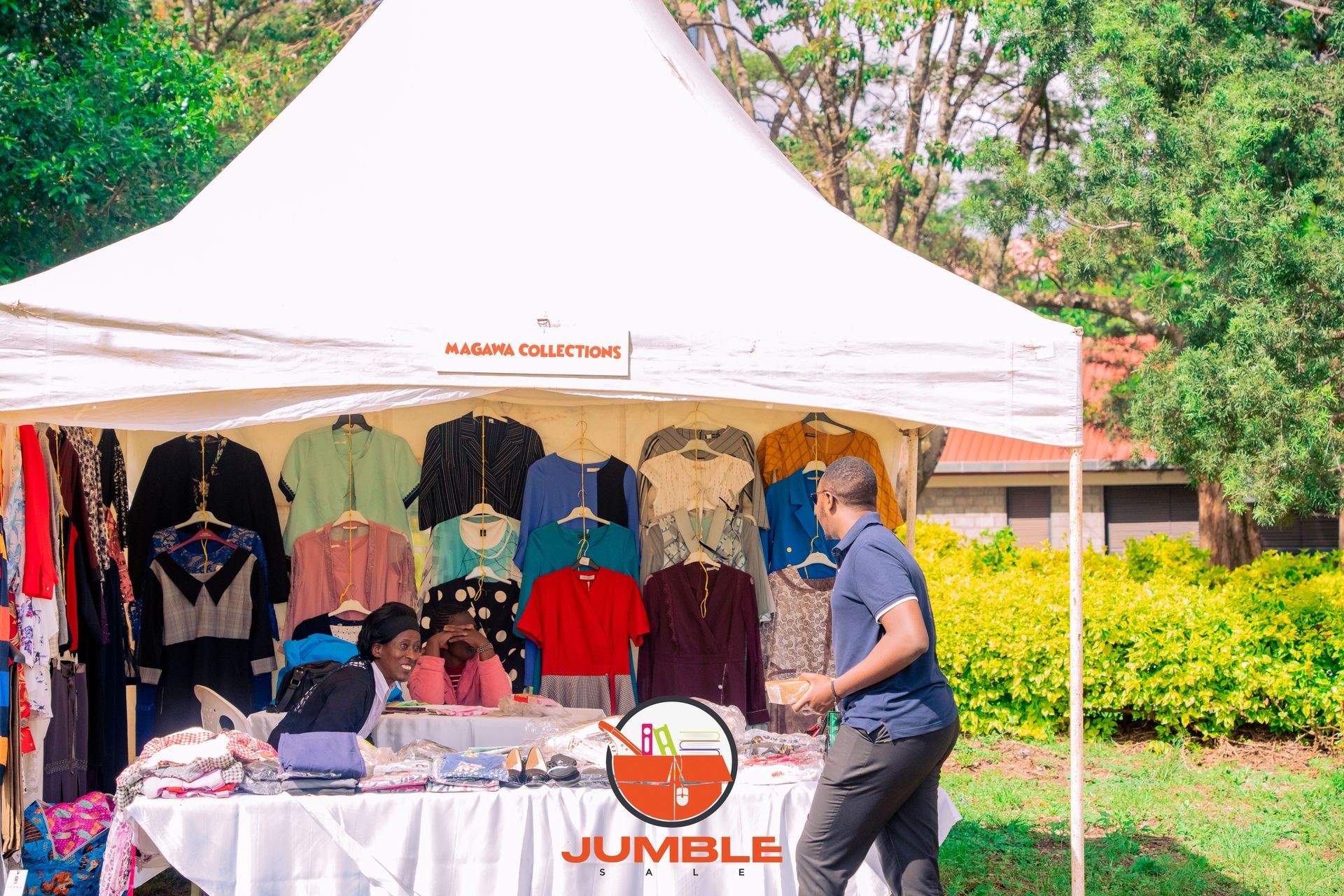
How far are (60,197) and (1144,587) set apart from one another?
801cm

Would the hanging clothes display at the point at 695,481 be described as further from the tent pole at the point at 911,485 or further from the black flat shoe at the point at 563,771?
the black flat shoe at the point at 563,771

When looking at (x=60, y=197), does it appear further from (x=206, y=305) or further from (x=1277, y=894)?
(x=1277, y=894)

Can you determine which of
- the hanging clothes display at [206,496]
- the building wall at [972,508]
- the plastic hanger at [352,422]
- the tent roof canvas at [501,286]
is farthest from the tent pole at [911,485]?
the building wall at [972,508]

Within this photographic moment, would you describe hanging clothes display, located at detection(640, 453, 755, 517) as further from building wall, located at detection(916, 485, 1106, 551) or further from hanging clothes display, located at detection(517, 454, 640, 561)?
building wall, located at detection(916, 485, 1106, 551)

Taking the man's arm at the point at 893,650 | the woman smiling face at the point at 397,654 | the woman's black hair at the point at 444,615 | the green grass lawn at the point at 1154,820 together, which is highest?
the man's arm at the point at 893,650

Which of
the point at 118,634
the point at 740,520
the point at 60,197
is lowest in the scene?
the point at 118,634

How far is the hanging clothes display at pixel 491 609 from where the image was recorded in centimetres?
636

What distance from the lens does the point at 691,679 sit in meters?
6.12

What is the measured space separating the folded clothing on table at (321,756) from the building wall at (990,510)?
51.2ft

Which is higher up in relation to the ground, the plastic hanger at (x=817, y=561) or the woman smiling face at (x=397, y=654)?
the plastic hanger at (x=817, y=561)

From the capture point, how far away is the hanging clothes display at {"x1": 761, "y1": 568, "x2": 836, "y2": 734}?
6.25m

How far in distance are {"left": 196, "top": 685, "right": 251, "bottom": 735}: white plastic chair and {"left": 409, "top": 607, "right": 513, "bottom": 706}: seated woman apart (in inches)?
38.4

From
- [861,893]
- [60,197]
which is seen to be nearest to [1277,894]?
[861,893]

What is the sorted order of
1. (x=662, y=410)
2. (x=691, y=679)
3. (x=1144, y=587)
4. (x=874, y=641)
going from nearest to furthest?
(x=874, y=641) < (x=691, y=679) < (x=662, y=410) < (x=1144, y=587)
